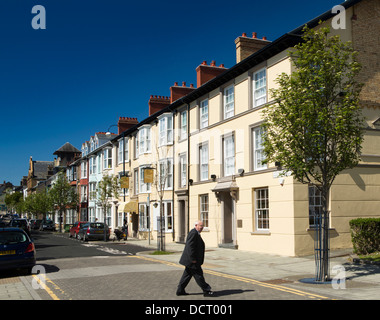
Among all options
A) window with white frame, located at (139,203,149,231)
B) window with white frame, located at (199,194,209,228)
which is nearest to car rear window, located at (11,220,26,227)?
window with white frame, located at (139,203,149,231)

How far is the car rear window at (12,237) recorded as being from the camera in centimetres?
1365

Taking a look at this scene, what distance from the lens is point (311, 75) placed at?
1235 centimetres

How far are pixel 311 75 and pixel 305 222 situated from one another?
26.6 feet

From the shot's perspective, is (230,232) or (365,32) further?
(230,232)

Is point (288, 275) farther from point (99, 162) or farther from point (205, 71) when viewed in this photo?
point (99, 162)

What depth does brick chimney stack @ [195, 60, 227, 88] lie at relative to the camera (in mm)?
28752

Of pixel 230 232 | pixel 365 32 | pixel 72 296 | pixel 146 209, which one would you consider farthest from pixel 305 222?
pixel 146 209

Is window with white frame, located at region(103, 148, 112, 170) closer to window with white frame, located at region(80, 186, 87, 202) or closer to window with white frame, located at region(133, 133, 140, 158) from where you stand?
window with white frame, located at region(133, 133, 140, 158)

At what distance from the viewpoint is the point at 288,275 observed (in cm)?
1330

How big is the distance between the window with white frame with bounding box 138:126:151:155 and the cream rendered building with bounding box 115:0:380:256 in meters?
5.59

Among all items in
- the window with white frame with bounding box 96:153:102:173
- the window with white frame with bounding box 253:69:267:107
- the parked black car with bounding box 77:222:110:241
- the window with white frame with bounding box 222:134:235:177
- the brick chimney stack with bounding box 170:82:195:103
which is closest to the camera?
the window with white frame with bounding box 253:69:267:107

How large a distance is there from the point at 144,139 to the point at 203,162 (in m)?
10.1
